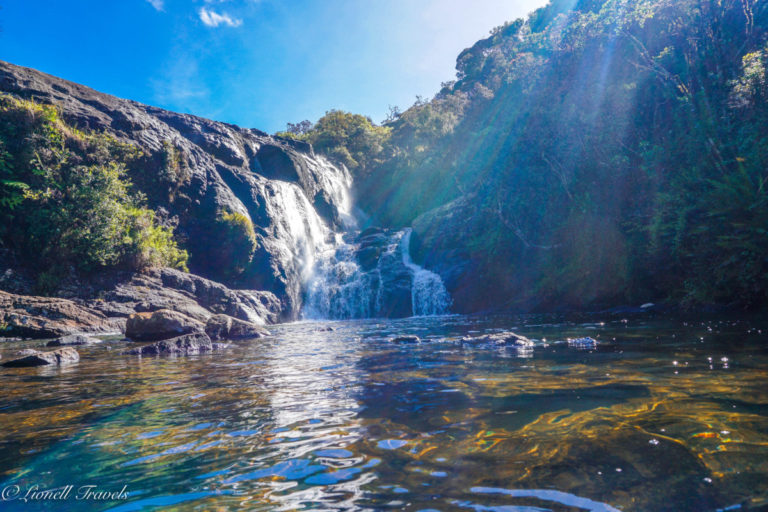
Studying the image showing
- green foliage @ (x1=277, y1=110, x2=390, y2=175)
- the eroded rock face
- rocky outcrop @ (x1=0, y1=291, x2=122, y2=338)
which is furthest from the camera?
green foliage @ (x1=277, y1=110, x2=390, y2=175)

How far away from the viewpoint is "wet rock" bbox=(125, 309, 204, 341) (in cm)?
1149

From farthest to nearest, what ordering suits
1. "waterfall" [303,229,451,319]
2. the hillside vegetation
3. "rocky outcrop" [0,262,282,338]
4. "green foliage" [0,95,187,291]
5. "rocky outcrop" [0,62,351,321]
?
"waterfall" [303,229,451,319] → "rocky outcrop" [0,62,351,321] → "green foliage" [0,95,187,291] → "rocky outcrop" [0,262,282,338] → the hillside vegetation

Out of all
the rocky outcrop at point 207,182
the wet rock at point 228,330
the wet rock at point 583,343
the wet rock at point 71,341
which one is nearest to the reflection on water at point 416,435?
the wet rock at point 583,343

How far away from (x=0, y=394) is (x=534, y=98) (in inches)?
1001

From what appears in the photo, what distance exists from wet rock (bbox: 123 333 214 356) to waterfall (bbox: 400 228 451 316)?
14.9 meters

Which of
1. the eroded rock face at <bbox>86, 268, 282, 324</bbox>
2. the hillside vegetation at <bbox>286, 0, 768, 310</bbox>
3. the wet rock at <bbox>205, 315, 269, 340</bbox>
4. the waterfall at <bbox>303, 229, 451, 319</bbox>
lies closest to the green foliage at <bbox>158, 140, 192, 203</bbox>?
the eroded rock face at <bbox>86, 268, 282, 324</bbox>

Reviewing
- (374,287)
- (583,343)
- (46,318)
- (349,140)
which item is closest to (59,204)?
(46,318)

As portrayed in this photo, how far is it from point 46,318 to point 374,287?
1579cm

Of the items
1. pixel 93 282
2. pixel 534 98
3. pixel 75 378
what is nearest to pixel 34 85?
pixel 93 282

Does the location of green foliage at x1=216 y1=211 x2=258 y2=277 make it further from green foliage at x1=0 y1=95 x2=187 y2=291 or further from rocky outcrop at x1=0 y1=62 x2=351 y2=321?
green foliage at x1=0 y1=95 x2=187 y2=291

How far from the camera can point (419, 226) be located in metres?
29.1

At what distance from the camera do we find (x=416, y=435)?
2.98 m

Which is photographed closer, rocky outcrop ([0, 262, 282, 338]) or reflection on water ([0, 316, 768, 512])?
reflection on water ([0, 316, 768, 512])

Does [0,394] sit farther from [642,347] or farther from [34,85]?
[34,85]
